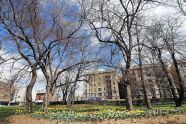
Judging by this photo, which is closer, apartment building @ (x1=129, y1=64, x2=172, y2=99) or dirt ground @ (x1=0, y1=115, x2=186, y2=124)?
dirt ground @ (x1=0, y1=115, x2=186, y2=124)

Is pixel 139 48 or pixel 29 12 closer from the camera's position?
pixel 29 12

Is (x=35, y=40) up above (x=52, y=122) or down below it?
above

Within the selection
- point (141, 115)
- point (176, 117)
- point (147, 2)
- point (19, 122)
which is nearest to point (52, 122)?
point (19, 122)

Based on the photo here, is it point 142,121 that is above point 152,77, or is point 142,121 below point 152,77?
below

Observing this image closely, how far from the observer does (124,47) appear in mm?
21641

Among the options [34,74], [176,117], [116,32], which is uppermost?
[116,32]

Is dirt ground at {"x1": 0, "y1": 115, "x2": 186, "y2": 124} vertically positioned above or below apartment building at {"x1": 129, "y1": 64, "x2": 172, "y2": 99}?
below

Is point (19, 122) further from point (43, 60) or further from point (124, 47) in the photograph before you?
point (124, 47)

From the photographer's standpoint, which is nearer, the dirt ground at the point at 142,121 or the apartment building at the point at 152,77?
the dirt ground at the point at 142,121

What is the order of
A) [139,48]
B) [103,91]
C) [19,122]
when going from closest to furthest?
[19,122], [139,48], [103,91]

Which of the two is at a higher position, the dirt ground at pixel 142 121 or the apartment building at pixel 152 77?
the apartment building at pixel 152 77

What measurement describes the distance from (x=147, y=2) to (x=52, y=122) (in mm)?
12748

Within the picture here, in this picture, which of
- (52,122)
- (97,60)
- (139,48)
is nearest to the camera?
(52,122)

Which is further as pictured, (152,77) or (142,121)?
(152,77)
